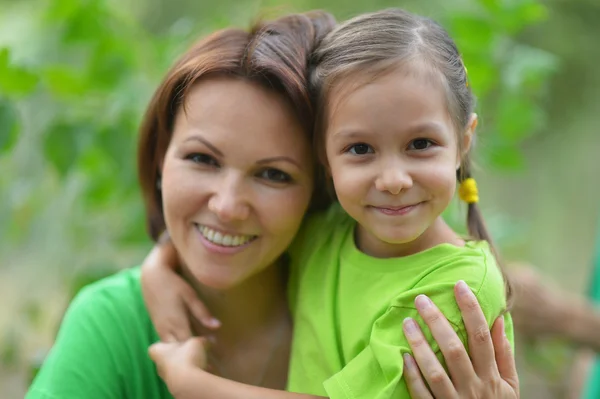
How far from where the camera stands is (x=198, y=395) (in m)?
1.38

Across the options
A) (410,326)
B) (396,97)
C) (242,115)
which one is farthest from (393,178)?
(242,115)

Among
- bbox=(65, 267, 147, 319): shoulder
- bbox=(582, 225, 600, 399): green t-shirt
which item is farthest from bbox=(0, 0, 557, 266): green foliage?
bbox=(65, 267, 147, 319): shoulder

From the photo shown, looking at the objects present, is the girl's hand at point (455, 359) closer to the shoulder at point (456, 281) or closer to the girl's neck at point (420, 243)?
the shoulder at point (456, 281)

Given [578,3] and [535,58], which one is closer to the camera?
[535,58]

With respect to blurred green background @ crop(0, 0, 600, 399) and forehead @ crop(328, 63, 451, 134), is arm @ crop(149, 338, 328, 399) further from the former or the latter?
blurred green background @ crop(0, 0, 600, 399)

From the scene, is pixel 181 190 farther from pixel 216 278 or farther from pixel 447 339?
pixel 447 339

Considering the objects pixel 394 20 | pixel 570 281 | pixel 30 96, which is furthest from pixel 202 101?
pixel 570 281

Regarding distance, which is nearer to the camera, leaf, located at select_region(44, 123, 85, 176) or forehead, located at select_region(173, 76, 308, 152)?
forehead, located at select_region(173, 76, 308, 152)

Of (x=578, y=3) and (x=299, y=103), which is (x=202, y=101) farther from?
(x=578, y=3)

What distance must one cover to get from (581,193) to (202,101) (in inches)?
117

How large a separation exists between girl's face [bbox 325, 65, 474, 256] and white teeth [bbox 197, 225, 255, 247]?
25cm

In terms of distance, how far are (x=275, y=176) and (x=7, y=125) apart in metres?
0.89

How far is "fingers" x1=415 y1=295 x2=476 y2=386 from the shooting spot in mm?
1236

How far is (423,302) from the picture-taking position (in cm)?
125
